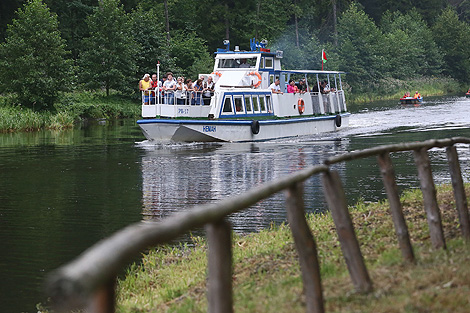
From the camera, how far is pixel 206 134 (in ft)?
103

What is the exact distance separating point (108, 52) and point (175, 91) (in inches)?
990

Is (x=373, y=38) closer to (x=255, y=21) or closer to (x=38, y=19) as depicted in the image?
(x=255, y=21)

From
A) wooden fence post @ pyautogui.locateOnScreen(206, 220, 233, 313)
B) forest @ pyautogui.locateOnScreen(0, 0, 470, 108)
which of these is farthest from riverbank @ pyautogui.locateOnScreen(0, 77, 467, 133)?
wooden fence post @ pyautogui.locateOnScreen(206, 220, 233, 313)

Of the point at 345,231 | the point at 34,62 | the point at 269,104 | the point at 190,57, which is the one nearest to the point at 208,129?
the point at 269,104

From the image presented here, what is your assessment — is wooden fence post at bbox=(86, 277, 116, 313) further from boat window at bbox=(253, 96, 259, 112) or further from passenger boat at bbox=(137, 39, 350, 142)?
boat window at bbox=(253, 96, 259, 112)

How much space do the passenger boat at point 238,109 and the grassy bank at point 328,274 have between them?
18.7m

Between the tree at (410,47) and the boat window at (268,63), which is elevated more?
the tree at (410,47)

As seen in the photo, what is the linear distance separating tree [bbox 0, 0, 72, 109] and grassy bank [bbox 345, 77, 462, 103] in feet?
125

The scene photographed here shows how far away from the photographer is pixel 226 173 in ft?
74.2

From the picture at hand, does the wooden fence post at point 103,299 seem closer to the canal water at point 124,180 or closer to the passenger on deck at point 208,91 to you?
the canal water at point 124,180

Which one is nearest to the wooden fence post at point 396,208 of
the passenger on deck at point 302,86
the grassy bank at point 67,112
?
the passenger on deck at point 302,86

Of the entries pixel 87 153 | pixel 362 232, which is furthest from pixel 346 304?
pixel 87 153

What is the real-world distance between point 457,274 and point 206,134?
990 inches

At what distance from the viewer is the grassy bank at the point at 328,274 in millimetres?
5918
